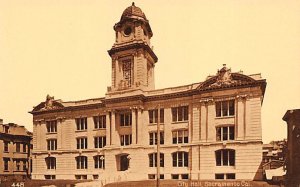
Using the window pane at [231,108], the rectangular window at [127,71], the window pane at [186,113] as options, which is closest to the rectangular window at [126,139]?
the rectangular window at [127,71]

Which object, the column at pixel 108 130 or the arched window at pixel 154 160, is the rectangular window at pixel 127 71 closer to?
the column at pixel 108 130

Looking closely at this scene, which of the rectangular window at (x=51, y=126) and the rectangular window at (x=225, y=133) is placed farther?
the rectangular window at (x=51, y=126)

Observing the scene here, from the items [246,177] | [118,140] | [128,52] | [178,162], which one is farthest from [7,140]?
[246,177]

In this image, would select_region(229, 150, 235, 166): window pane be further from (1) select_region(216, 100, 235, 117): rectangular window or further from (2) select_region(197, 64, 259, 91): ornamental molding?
(2) select_region(197, 64, 259, 91): ornamental molding

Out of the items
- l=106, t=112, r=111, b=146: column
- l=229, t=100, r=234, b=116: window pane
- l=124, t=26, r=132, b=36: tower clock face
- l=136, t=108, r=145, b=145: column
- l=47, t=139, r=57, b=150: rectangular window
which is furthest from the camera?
l=47, t=139, r=57, b=150: rectangular window

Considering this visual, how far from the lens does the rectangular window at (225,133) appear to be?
38375mm

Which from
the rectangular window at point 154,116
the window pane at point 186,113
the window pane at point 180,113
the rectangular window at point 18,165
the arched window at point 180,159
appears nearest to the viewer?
the arched window at point 180,159

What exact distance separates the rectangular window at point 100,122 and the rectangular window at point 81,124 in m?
1.93

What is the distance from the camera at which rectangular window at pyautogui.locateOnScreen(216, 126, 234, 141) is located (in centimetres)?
3838

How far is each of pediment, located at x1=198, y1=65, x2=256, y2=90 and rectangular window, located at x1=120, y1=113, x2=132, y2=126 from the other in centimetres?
1173

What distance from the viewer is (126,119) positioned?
45281 millimetres

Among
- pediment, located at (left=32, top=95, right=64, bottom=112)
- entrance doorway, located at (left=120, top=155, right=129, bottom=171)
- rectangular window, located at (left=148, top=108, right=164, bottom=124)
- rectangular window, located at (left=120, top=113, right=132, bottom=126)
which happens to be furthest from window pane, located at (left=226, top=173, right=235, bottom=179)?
pediment, located at (left=32, top=95, right=64, bottom=112)

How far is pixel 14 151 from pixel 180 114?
36328 millimetres
